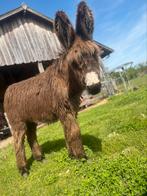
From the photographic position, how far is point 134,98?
13.5 metres

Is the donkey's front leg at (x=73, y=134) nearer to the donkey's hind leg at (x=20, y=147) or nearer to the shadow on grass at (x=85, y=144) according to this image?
the shadow on grass at (x=85, y=144)

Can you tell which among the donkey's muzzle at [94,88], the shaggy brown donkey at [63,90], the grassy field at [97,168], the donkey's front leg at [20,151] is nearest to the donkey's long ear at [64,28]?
the shaggy brown donkey at [63,90]

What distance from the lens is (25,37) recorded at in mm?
18734

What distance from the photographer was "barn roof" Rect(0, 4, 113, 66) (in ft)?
58.6

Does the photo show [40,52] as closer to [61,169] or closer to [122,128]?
[122,128]

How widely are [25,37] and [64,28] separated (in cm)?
1384

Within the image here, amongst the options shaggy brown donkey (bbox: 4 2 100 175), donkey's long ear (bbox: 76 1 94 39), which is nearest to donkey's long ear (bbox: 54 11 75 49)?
shaggy brown donkey (bbox: 4 2 100 175)

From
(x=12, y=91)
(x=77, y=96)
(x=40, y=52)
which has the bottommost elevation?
(x=77, y=96)

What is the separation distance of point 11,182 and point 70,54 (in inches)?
133

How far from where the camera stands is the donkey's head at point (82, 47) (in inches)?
204

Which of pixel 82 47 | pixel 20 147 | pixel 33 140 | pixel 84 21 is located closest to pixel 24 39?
pixel 33 140

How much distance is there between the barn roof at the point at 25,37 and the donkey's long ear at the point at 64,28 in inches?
487

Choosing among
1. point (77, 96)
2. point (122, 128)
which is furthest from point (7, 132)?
point (77, 96)

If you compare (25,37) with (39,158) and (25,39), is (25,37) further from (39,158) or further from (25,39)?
(39,158)
